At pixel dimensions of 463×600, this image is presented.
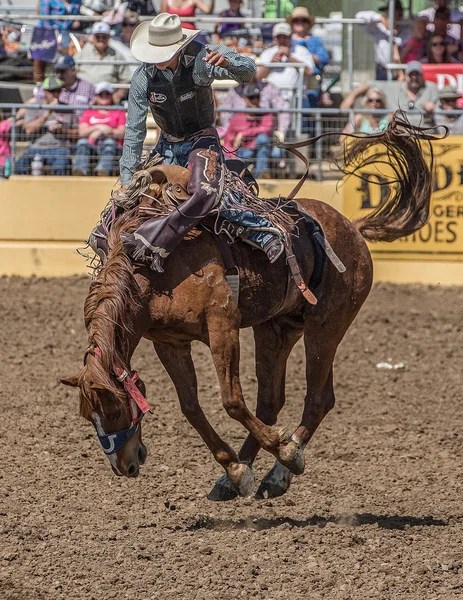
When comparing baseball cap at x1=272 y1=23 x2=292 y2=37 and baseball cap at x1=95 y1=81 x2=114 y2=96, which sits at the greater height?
baseball cap at x1=272 y1=23 x2=292 y2=37

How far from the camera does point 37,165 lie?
1198 centimetres

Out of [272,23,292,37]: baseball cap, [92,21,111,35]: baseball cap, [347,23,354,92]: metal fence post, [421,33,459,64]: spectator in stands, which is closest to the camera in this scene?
[347,23,354,92]: metal fence post

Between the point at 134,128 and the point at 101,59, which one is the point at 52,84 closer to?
the point at 101,59

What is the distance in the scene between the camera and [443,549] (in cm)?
470

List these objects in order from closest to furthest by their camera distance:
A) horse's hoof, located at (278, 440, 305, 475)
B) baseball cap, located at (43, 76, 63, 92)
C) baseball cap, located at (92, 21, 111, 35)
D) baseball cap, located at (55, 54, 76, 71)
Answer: horse's hoof, located at (278, 440, 305, 475) → baseball cap, located at (55, 54, 76, 71) → baseball cap, located at (43, 76, 63, 92) → baseball cap, located at (92, 21, 111, 35)

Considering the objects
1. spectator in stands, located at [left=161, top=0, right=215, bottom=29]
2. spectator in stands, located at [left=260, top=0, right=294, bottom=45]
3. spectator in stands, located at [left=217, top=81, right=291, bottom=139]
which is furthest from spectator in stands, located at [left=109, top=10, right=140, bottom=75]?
spectator in stands, located at [left=260, top=0, right=294, bottom=45]

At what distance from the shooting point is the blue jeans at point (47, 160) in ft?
39.2

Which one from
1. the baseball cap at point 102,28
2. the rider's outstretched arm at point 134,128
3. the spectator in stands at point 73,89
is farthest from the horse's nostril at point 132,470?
the baseball cap at point 102,28

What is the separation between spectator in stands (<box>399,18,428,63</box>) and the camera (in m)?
13.8

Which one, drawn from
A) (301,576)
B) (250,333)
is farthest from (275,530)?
(250,333)

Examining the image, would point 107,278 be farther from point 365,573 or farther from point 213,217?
point 365,573

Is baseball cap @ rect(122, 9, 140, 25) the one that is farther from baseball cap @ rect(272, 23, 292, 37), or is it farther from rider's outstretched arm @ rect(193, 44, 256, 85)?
rider's outstretched arm @ rect(193, 44, 256, 85)

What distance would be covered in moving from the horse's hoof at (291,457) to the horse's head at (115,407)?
0.75 metres

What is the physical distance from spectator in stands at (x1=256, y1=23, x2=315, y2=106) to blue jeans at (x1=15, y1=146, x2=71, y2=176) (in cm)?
268
